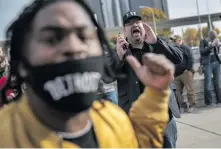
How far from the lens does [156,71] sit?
120 cm

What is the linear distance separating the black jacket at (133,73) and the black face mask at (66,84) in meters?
1.86

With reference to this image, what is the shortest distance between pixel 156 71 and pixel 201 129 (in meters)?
4.60

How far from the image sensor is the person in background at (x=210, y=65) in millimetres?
7652

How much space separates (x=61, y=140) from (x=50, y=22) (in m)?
0.35

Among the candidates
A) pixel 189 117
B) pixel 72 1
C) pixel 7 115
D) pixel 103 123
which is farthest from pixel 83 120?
pixel 189 117

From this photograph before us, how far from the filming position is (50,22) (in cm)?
110

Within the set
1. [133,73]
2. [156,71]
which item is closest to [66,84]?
[156,71]

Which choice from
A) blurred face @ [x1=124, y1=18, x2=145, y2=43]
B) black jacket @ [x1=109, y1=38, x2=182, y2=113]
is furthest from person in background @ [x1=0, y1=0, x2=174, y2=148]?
blurred face @ [x1=124, y1=18, x2=145, y2=43]

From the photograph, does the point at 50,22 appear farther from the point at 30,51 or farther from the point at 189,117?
the point at 189,117

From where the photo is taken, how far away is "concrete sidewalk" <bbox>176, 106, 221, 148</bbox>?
471 centimetres

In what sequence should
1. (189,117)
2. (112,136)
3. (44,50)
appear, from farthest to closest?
(189,117) → (112,136) → (44,50)

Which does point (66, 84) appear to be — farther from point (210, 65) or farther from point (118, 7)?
point (118, 7)

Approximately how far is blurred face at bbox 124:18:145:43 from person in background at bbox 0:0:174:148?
6.21 feet

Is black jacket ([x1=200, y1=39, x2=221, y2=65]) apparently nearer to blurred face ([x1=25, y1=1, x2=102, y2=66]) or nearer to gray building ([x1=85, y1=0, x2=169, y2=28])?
blurred face ([x1=25, y1=1, x2=102, y2=66])
